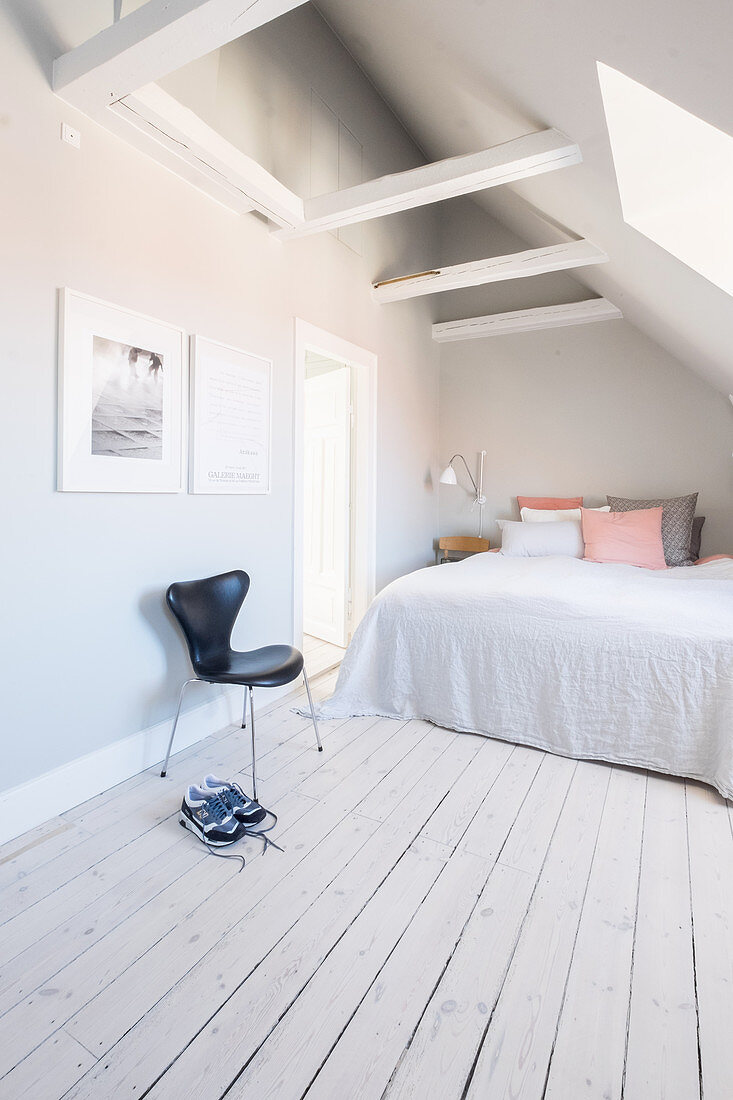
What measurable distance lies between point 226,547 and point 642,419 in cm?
320

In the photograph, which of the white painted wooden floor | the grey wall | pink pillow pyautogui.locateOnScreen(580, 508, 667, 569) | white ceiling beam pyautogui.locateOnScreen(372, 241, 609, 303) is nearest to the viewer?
the white painted wooden floor

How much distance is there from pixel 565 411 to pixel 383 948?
397 centimetres

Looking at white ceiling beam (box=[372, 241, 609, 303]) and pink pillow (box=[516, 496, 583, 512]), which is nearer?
white ceiling beam (box=[372, 241, 609, 303])

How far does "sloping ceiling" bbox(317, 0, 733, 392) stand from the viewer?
45.2 inches

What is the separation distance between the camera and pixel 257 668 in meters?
2.25

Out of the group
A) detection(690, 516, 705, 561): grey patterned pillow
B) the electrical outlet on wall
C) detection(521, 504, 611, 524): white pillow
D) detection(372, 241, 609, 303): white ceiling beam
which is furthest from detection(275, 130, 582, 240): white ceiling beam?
detection(690, 516, 705, 561): grey patterned pillow

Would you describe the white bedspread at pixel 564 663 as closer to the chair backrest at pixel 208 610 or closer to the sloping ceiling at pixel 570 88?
the chair backrest at pixel 208 610

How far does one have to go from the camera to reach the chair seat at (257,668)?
7.02 feet

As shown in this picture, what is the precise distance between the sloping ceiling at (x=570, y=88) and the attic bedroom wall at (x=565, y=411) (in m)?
0.32

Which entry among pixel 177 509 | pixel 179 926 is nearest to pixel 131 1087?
pixel 179 926

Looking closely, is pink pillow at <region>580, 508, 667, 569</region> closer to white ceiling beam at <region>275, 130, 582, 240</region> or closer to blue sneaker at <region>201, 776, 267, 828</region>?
white ceiling beam at <region>275, 130, 582, 240</region>

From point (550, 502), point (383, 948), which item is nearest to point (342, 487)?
point (550, 502)

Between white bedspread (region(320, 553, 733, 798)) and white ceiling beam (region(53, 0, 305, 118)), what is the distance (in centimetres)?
214

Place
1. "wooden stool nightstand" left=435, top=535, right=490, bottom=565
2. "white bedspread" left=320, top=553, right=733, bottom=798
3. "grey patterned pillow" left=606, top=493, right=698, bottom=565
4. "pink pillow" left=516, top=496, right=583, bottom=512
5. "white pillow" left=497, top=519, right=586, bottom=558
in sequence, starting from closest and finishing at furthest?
"white bedspread" left=320, top=553, right=733, bottom=798
"grey patterned pillow" left=606, top=493, right=698, bottom=565
"white pillow" left=497, top=519, right=586, bottom=558
"pink pillow" left=516, top=496, right=583, bottom=512
"wooden stool nightstand" left=435, top=535, right=490, bottom=565
